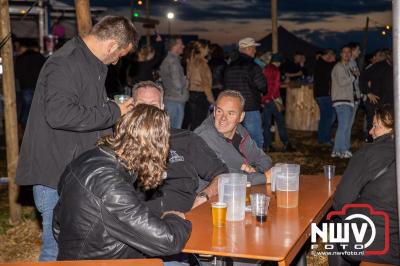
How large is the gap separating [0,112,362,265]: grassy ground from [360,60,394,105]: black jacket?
3.85ft

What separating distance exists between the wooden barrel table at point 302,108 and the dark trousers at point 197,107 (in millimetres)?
3940

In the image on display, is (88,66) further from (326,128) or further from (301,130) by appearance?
(301,130)

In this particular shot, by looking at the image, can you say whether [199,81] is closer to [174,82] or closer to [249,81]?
[174,82]

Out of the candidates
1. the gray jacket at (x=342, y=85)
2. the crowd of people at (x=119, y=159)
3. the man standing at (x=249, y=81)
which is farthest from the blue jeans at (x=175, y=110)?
the crowd of people at (x=119, y=159)

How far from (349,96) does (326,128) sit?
164cm

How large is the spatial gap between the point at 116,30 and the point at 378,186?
1750 millimetres

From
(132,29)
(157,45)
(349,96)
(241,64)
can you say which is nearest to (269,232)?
(132,29)

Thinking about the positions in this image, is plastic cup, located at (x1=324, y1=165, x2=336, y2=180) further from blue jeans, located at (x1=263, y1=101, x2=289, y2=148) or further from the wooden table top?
blue jeans, located at (x1=263, y1=101, x2=289, y2=148)

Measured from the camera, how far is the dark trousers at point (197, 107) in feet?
30.0

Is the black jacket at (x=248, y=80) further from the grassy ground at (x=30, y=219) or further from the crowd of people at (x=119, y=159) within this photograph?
the crowd of people at (x=119, y=159)

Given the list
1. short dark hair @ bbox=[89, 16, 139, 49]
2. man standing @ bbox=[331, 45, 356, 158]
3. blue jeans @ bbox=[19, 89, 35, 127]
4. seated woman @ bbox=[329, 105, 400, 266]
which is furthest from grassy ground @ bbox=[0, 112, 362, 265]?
Result: short dark hair @ bbox=[89, 16, 139, 49]

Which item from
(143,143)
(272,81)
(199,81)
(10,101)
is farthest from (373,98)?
(143,143)

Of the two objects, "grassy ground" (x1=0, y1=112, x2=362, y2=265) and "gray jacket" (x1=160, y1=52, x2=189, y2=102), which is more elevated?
"gray jacket" (x1=160, y1=52, x2=189, y2=102)

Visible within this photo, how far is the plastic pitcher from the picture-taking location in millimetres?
2959
